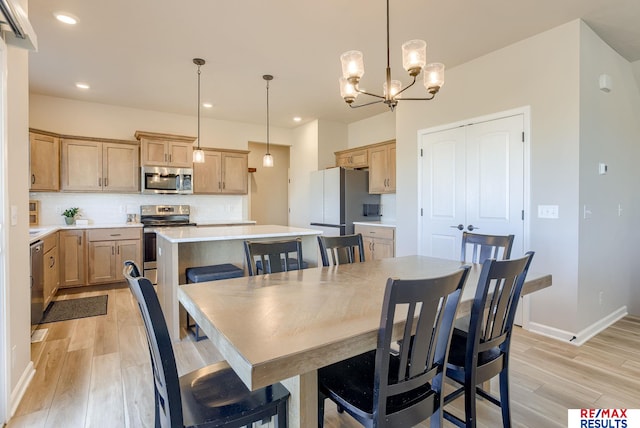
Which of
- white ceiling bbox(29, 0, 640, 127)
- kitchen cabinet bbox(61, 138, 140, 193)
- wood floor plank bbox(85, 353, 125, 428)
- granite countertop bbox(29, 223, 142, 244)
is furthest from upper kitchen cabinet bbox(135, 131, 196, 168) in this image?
wood floor plank bbox(85, 353, 125, 428)

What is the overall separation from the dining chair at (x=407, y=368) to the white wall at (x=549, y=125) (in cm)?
233

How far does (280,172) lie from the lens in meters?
7.61

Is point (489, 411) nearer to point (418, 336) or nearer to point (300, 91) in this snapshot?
point (418, 336)

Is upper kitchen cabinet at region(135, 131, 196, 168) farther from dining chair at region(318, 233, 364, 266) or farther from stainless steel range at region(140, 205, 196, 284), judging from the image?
dining chair at region(318, 233, 364, 266)

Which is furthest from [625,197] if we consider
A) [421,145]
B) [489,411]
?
[489,411]

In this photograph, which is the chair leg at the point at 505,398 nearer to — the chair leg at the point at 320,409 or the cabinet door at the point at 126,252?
the chair leg at the point at 320,409

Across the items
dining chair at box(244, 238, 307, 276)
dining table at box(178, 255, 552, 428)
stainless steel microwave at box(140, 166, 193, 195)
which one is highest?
stainless steel microwave at box(140, 166, 193, 195)

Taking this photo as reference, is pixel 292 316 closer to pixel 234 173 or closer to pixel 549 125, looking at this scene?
pixel 549 125

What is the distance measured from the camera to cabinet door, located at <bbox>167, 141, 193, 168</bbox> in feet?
17.0

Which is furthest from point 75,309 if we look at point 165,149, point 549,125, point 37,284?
point 549,125

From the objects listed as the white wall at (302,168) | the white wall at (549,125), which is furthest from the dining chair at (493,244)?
the white wall at (302,168)

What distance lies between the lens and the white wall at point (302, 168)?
618 cm

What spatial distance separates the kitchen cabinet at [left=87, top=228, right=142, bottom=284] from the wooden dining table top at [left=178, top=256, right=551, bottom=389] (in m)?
3.69

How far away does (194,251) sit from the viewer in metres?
3.24
